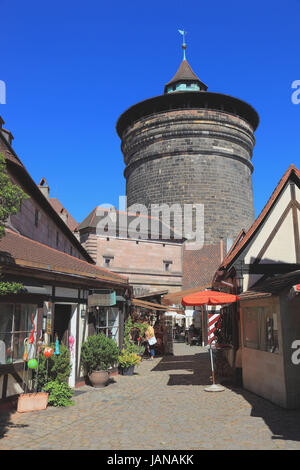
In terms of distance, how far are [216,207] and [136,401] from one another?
32.9 meters

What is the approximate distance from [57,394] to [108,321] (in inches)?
180

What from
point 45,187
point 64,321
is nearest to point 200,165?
point 45,187

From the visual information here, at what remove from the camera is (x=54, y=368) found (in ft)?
28.5

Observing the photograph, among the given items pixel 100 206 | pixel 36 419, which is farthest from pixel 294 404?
pixel 100 206

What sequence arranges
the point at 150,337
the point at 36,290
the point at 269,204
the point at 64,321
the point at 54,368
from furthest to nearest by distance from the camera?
the point at 150,337 < the point at 269,204 < the point at 64,321 < the point at 54,368 < the point at 36,290

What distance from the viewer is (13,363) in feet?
25.8

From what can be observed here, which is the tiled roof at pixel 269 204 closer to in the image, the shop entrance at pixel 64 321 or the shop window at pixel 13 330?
the shop entrance at pixel 64 321

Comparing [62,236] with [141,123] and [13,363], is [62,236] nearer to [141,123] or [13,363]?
[13,363]

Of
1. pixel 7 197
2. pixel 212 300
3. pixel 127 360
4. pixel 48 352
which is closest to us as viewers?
pixel 7 197

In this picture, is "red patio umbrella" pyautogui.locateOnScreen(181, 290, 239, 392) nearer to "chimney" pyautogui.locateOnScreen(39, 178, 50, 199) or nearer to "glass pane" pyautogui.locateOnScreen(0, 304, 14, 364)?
"glass pane" pyautogui.locateOnScreen(0, 304, 14, 364)

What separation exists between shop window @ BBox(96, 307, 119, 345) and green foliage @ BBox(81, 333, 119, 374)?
1.09 meters

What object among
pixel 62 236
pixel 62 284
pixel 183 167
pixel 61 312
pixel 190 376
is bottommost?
pixel 190 376

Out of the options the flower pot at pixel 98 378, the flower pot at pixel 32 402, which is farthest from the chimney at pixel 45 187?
the flower pot at pixel 32 402

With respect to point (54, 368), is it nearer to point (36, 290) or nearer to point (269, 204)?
point (36, 290)
